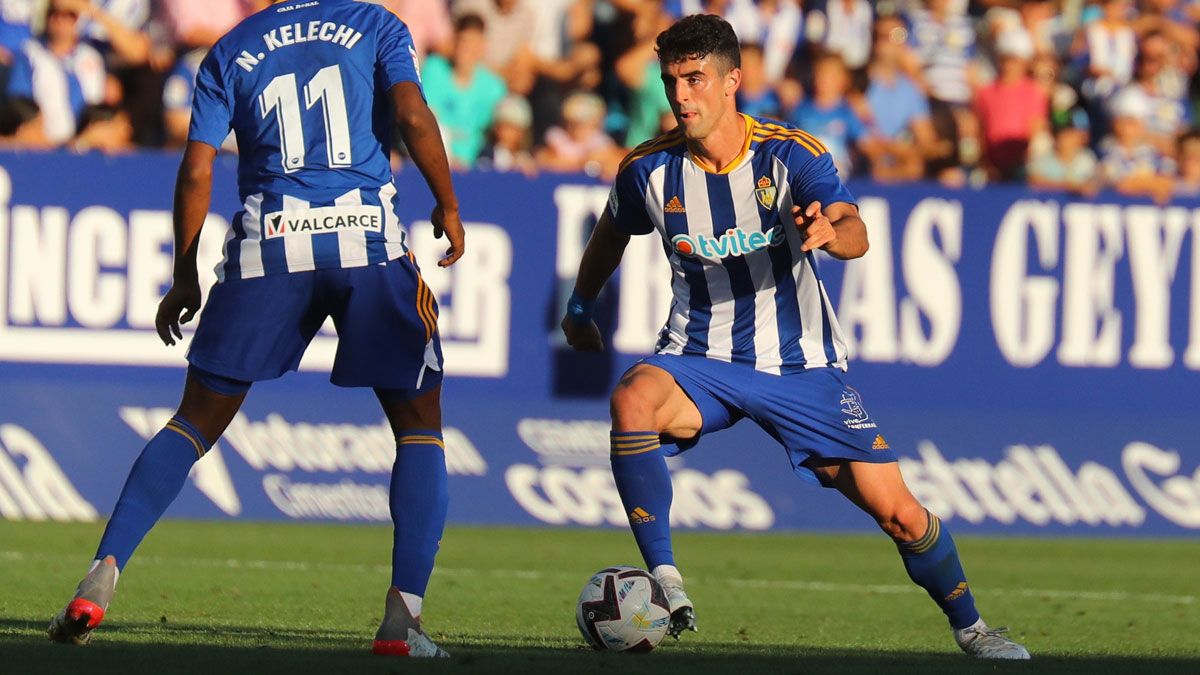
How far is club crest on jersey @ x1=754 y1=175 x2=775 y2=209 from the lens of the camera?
6574mm

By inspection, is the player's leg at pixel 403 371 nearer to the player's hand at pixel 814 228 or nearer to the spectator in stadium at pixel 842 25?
the player's hand at pixel 814 228

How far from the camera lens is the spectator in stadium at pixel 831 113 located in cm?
1411

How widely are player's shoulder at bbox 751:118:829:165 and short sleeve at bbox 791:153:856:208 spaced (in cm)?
4

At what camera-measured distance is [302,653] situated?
566cm

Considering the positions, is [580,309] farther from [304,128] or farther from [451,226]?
Answer: [304,128]

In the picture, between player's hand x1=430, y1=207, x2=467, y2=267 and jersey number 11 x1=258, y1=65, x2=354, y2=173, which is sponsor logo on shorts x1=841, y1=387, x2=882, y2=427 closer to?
player's hand x1=430, y1=207, x2=467, y2=267

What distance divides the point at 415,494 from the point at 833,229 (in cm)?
148

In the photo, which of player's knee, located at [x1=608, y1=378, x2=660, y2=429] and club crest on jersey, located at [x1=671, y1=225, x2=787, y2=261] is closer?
player's knee, located at [x1=608, y1=378, x2=660, y2=429]

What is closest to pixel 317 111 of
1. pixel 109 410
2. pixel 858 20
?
pixel 109 410

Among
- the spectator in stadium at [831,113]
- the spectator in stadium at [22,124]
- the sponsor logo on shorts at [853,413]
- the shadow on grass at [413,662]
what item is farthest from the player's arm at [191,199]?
the spectator in stadium at [831,113]

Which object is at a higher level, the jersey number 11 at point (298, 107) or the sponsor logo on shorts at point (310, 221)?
the jersey number 11 at point (298, 107)

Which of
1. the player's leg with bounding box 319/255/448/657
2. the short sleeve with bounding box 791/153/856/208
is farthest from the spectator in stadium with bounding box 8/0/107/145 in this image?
the short sleeve with bounding box 791/153/856/208

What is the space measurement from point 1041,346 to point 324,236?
7843 millimetres

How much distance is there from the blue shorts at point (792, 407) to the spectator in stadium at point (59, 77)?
7298 mm
